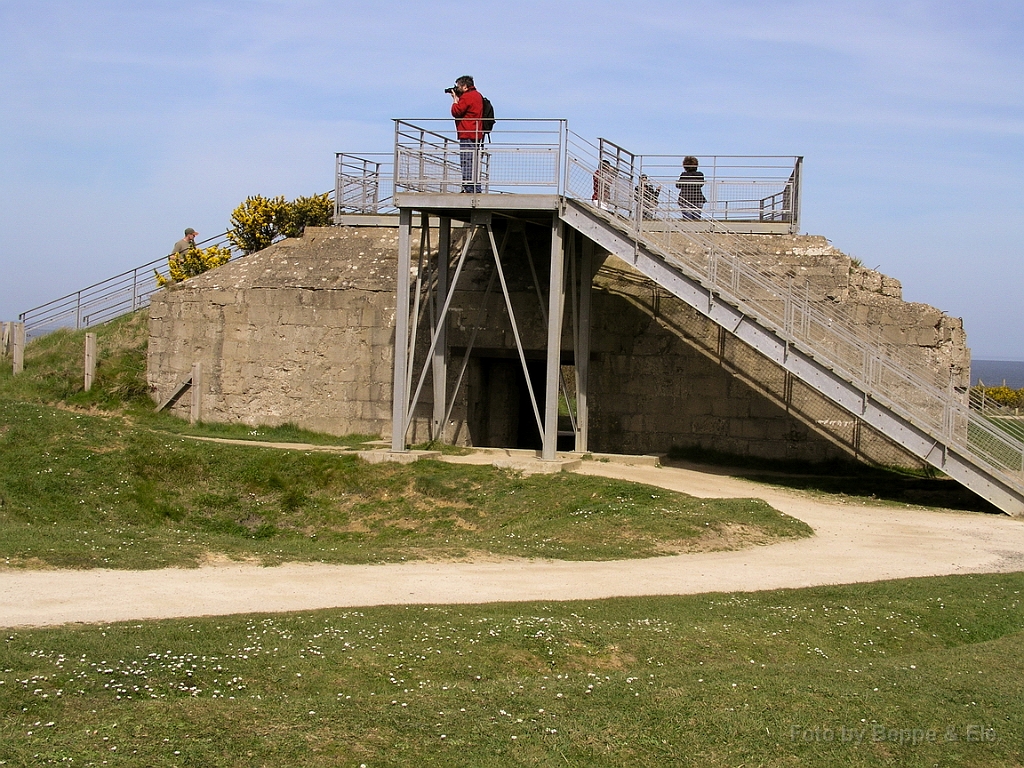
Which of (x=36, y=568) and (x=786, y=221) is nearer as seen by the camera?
(x=36, y=568)

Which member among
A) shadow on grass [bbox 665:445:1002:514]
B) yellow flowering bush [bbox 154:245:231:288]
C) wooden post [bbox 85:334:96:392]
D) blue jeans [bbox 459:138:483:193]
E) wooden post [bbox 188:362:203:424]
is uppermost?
blue jeans [bbox 459:138:483:193]

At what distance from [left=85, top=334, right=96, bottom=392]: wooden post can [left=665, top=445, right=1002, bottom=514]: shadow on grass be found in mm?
15187

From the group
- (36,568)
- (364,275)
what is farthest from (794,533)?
(364,275)

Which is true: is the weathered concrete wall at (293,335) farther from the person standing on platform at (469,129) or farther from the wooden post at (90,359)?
the person standing on platform at (469,129)

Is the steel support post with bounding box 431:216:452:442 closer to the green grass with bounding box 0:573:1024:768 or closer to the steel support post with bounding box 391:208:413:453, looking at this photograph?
the steel support post with bounding box 391:208:413:453

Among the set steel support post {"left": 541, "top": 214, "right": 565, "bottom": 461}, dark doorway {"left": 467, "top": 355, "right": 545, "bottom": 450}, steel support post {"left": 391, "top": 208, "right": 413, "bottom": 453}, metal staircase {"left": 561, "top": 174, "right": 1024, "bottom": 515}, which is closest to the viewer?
metal staircase {"left": 561, "top": 174, "right": 1024, "bottom": 515}

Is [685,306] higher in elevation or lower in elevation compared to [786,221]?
lower

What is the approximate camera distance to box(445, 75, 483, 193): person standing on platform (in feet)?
74.1

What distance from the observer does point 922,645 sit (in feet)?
39.9

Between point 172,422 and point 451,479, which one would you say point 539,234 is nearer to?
point 451,479

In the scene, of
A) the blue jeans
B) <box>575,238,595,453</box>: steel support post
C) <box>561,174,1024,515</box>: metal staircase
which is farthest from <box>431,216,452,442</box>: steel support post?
<box>561,174,1024,515</box>: metal staircase

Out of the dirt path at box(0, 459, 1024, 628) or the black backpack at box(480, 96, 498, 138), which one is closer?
the dirt path at box(0, 459, 1024, 628)

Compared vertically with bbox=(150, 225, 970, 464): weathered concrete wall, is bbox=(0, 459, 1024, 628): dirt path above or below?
below

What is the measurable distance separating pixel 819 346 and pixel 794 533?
531 centimetres
